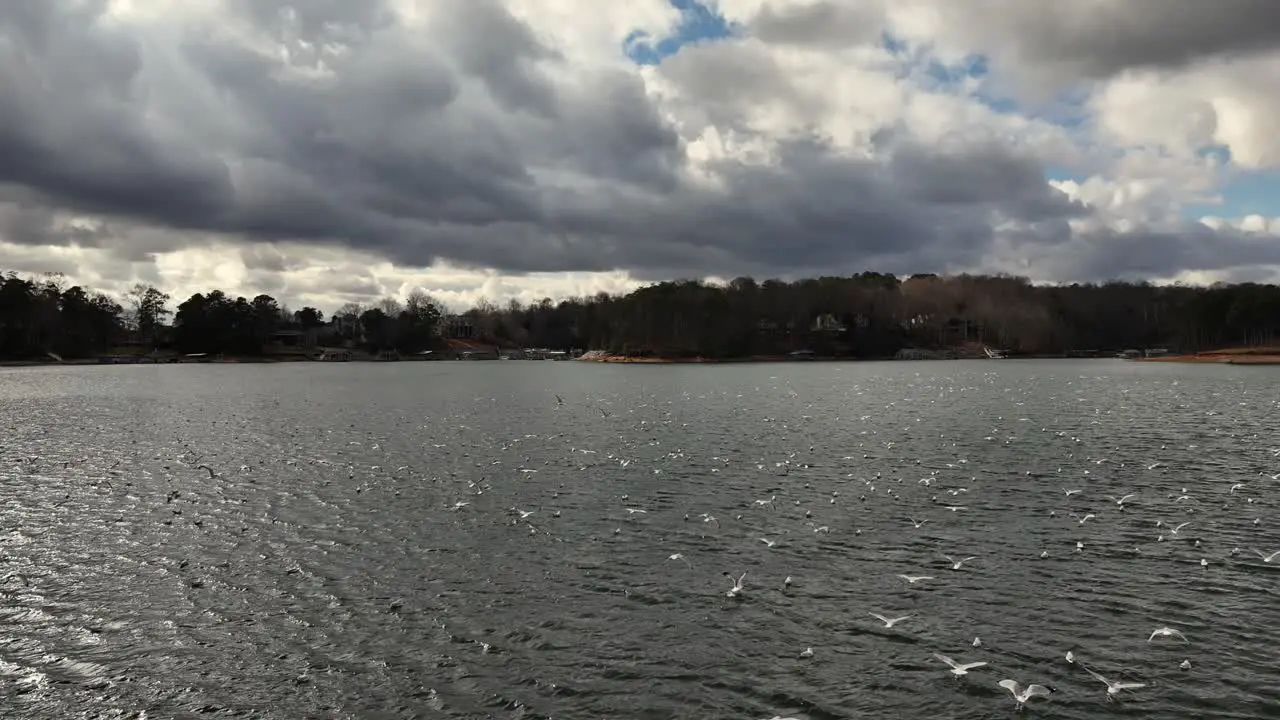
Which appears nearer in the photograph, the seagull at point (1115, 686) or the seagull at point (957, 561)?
the seagull at point (1115, 686)

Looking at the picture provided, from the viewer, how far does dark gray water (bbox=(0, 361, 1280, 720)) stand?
15.0 m

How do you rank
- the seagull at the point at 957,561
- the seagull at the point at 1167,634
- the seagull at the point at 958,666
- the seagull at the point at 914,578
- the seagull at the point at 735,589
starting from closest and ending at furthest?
the seagull at the point at 958,666 → the seagull at the point at 1167,634 → the seagull at the point at 735,589 → the seagull at the point at 914,578 → the seagull at the point at 957,561

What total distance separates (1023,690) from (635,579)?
9897mm

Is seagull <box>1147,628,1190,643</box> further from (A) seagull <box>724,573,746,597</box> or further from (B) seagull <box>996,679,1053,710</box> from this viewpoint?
(A) seagull <box>724,573,746,597</box>

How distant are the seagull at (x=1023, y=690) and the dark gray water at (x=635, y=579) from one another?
0.18 m

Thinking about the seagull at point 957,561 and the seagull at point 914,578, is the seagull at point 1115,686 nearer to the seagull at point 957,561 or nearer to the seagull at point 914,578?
the seagull at point 914,578

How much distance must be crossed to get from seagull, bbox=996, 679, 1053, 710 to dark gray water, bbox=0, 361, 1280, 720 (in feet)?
0.58

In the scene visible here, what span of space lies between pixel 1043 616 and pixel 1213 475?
74.6ft

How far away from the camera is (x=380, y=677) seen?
615 inches

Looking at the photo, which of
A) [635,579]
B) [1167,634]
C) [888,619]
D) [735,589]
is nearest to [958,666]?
[888,619]

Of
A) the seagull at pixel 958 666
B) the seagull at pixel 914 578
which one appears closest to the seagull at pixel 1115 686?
the seagull at pixel 958 666

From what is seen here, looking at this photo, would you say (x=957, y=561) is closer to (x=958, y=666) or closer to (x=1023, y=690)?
(x=958, y=666)

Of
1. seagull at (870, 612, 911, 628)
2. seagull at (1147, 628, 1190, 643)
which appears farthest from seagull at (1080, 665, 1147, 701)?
seagull at (870, 612, 911, 628)

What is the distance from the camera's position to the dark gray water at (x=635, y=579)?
49.2 feet
